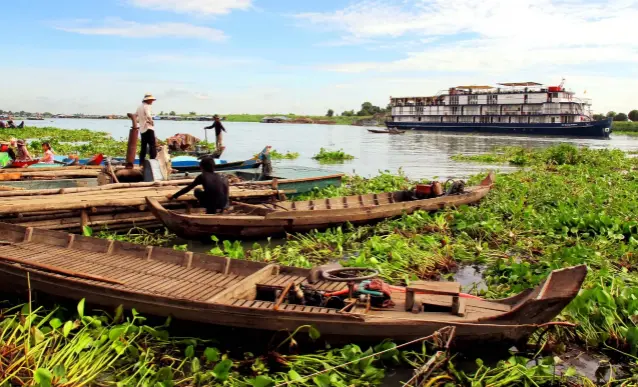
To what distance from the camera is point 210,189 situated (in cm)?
803

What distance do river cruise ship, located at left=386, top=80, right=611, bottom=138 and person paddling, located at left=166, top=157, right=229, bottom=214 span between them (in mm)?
45668

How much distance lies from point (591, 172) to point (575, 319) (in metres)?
12.8

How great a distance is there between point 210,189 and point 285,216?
4.24ft

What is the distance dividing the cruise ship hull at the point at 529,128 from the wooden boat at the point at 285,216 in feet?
136

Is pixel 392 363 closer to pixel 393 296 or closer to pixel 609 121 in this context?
pixel 393 296

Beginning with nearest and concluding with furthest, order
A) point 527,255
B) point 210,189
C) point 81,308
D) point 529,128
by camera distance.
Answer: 1. point 81,308
2. point 527,255
3. point 210,189
4. point 529,128

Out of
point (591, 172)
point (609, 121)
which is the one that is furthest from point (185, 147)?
point (609, 121)

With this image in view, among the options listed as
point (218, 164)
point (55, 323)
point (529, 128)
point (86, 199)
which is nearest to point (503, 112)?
point (529, 128)

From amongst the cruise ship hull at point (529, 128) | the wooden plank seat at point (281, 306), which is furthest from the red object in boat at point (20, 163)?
the cruise ship hull at point (529, 128)

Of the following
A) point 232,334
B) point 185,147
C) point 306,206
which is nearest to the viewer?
point 232,334

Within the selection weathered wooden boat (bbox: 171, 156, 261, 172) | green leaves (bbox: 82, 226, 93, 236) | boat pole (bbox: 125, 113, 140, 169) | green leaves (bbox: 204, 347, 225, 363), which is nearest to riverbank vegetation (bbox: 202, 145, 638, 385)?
green leaves (bbox: 82, 226, 93, 236)

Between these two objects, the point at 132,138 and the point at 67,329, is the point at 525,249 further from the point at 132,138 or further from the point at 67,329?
the point at 132,138

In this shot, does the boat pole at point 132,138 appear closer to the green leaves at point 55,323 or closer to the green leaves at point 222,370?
the green leaves at point 55,323

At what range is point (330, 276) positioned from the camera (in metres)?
4.64
